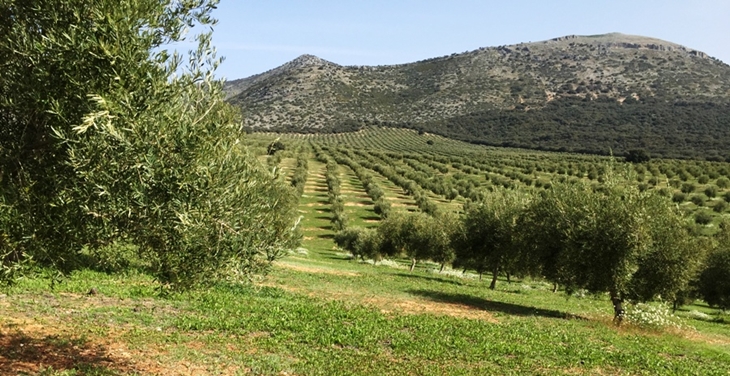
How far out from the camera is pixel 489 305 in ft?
117

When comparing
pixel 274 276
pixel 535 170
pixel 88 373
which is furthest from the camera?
pixel 535 170

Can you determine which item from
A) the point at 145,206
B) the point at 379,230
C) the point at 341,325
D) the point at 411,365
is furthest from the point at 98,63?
the point at 379,230

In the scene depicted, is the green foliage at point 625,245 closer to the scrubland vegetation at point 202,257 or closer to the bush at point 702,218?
the scrubland vegetation at point 202,257

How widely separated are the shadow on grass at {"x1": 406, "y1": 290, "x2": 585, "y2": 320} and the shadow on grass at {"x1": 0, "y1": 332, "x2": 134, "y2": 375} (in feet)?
80.6

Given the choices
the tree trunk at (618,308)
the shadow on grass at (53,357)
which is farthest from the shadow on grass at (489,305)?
the shadow on grass at (53,357)

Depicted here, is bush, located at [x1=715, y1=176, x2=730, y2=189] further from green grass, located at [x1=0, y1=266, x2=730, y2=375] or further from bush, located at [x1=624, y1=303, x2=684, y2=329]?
green grass, located at [x1=0, y1=266, x2=730, y2=375]

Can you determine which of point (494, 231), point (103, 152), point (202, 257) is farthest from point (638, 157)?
point (103, 152)

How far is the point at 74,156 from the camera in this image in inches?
371

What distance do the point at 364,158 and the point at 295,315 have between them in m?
162

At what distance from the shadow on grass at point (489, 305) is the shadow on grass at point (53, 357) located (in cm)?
2456

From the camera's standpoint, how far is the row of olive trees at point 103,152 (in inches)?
376

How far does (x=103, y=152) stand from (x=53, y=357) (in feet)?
28.4

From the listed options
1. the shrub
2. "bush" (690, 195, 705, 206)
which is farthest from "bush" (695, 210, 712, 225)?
the shrub

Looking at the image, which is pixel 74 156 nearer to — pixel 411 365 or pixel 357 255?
pixel 411 365
